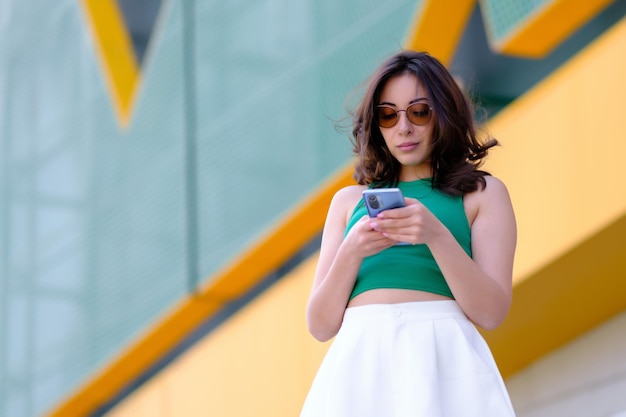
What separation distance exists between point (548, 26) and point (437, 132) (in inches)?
80.0

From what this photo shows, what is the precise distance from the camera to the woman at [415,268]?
209cm

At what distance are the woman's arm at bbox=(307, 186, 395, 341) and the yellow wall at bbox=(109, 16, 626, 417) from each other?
1694 millimetres

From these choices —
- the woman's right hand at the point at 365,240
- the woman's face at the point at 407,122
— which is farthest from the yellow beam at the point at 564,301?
the woman's right hand at the point at 365,240

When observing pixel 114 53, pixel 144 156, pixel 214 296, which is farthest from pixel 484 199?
pixel 114 53

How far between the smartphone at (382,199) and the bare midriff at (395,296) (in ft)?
0.71

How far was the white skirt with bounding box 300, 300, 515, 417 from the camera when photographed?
2.08 meters

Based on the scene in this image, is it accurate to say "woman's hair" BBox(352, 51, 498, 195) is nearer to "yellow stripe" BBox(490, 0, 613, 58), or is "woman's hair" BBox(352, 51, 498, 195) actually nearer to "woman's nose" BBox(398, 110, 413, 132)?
"woman's nose" BBox(398, 110, 413, 132)

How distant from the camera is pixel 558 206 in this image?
4.07 metres

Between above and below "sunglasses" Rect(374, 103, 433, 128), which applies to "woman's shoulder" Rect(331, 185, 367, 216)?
below

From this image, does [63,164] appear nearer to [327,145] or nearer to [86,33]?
[86,33]

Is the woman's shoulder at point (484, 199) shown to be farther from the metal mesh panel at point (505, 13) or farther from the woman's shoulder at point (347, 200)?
the metal mesh panel at point (505, 13)

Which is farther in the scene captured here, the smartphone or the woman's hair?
the woman's hair

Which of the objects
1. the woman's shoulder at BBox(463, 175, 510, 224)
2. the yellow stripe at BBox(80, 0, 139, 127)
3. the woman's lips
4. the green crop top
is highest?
the yellow stripe at BBox(80, 0, 139, 127)

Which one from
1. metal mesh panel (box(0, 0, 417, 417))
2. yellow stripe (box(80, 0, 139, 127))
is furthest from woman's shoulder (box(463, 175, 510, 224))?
yellow stripe (box(80, 0, 139, 127))
